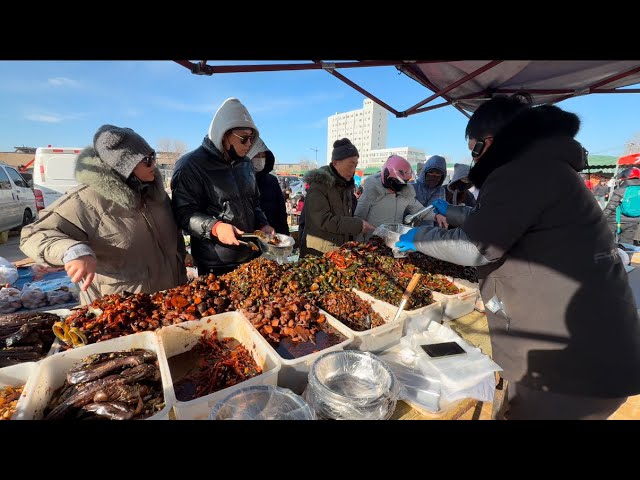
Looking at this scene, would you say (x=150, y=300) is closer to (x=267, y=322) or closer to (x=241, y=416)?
(x=267, y=322)

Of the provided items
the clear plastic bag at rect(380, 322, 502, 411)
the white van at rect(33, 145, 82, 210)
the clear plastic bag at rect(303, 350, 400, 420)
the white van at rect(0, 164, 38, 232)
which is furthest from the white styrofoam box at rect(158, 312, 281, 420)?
the white van at rect(0, 164, 38, 232)

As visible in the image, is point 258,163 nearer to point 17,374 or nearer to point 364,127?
point 17,374

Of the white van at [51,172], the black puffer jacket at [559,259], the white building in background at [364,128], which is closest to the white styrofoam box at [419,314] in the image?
the black puffer jacket at [559,259]

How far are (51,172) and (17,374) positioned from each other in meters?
10.4

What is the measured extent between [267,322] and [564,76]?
4.50m

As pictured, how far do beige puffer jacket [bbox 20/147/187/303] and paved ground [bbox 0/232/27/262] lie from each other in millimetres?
7949

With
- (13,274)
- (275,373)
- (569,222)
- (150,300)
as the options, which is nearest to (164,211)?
(150,300)

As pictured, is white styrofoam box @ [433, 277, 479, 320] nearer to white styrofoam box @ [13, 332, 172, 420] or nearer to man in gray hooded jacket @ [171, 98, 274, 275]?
man in gray hooded jacket @ [171, 98, 274, 275]

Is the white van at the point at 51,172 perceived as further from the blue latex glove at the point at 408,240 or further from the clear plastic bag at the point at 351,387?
the clear plastic bag at the point at 351,387

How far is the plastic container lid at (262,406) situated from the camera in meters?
1.08

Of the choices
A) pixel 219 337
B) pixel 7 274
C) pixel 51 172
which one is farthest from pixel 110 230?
pixel 51 172

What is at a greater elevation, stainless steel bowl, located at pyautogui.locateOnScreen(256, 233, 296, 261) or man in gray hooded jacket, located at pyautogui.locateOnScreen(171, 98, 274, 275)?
man in gray hooded jacket, located at pyautogui.locateOnScreen(171, 98, 274, 275)

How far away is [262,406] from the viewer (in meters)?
1.14

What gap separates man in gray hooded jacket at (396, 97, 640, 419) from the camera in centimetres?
146
